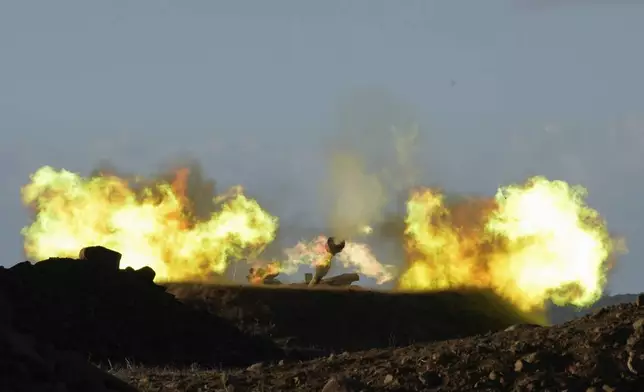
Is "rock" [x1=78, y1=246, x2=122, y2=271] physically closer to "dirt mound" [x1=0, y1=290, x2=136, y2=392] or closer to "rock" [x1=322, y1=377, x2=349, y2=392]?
"rock" [x1=322, y1=377, x2=349, y2=392]

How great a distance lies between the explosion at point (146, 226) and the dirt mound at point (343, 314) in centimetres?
1110

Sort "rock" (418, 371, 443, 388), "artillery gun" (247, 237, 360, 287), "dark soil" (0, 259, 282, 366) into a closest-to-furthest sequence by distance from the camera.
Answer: "rock" (418, 371, 443, 388)
"dark soil" (0, 259, 282, 366)
"artillery gun" (247, 237, 360, 287)

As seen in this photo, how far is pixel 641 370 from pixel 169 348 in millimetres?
28774

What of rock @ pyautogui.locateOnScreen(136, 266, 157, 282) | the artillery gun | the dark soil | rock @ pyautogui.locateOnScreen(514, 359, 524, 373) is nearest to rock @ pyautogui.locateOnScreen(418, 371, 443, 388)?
rock @ pyautogui.locateOnScreen(514, 359, 524, 373)

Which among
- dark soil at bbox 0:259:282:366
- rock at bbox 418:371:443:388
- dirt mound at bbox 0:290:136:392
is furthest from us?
dark soil at bbox 0:259:282:366

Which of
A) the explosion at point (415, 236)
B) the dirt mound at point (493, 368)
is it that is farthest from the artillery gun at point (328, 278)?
→ the dirt mound at point (493, 368)

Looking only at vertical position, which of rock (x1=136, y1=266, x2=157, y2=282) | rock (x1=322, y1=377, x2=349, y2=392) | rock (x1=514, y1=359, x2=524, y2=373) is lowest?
rock (x1=322, y1=377, x2=349, y2=392)

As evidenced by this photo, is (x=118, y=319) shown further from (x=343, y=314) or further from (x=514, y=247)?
(x=514, y=247)

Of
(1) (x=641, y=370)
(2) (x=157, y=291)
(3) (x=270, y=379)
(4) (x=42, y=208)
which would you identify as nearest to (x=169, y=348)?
(2) (x=157, y=291)

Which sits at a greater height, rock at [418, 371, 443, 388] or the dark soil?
the dark soil

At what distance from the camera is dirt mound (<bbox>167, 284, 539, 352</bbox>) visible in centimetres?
5250

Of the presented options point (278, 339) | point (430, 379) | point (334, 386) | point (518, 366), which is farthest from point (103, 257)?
point (518, 366)

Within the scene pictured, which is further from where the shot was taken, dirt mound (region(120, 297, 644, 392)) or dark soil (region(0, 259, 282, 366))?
dark soil (region(0, 259, 282, 366))

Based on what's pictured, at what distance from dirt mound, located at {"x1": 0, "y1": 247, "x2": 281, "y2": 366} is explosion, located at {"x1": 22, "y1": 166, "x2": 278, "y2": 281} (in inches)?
856
